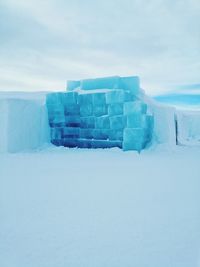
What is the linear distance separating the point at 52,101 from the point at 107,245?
6.98m

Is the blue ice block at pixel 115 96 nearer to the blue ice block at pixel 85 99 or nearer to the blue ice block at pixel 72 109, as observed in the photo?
the blue ice block at pixel 85 99

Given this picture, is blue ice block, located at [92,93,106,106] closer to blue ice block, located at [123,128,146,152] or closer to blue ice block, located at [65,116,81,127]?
blue ice block, located at [65,116,81,127]

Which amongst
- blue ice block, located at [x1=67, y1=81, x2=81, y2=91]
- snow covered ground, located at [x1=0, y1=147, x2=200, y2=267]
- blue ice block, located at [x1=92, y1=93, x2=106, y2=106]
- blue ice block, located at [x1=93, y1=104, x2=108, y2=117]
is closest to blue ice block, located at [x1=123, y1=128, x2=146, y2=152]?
blue ice block, located at [x1=93, y1=104, x2=108, y2=117]

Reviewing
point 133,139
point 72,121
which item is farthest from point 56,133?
point 133,139

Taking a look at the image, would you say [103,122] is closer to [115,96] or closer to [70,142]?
[115,96]

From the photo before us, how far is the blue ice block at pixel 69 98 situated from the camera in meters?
8.35

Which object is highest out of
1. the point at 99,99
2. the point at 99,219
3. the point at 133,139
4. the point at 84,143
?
the point at 99,99

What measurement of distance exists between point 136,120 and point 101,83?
5.45ft

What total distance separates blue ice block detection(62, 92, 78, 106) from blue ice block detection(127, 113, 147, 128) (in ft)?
5.25

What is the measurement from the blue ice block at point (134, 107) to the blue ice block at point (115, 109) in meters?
0.13

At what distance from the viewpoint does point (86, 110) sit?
8258mm

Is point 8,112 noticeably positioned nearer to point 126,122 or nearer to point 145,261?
point 126,122

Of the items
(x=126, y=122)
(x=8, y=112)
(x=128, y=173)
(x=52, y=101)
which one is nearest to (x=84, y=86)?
(x=52, y=101)

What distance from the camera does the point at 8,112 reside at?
719 cm
